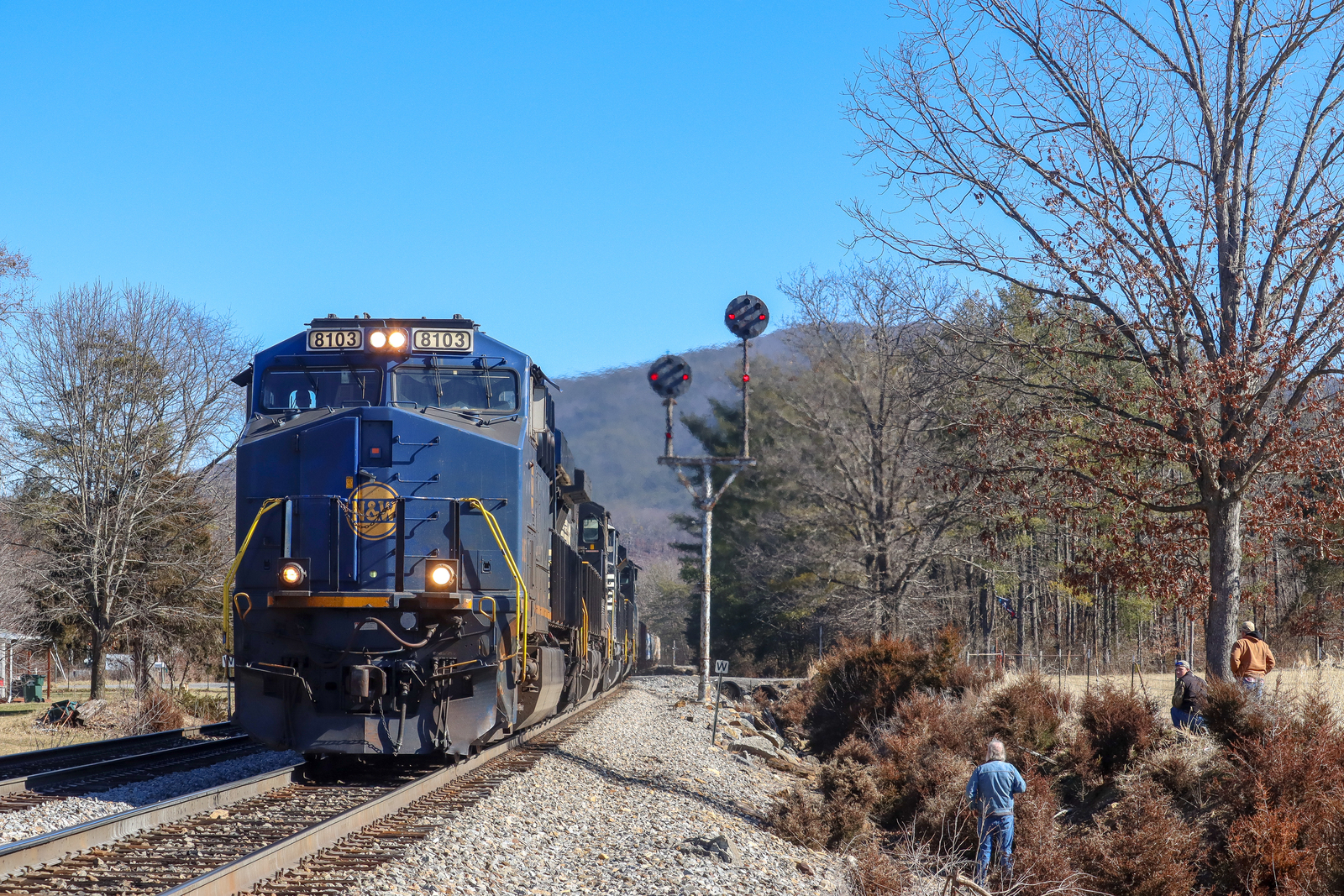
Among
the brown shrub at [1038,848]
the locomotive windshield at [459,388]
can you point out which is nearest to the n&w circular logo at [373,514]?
the locomotive windshield at [459,388]

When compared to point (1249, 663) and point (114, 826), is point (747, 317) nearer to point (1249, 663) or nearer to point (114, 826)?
point (1249, 663)

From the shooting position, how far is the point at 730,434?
52.0m

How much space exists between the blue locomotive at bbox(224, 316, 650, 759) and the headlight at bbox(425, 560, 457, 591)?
0.06 ft

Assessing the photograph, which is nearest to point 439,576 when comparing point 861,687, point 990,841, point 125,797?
point 125,797

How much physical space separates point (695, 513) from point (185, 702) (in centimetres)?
3756

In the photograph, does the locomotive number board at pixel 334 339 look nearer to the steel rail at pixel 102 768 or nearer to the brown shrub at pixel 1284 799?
the steel rail at pixel 102 768

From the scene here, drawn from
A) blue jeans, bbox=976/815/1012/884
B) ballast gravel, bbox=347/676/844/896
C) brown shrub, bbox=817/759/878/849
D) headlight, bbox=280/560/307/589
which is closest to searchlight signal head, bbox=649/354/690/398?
ballast gravel, bbox=347/676/844/896

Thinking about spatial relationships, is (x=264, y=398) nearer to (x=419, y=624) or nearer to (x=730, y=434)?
(x=419, y=624)

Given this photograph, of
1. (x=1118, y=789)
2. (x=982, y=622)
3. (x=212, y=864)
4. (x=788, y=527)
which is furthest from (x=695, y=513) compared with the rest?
(x=212, y=864)

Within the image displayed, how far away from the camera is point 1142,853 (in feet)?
32.7

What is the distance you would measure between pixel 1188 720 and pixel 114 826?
40.9 feet

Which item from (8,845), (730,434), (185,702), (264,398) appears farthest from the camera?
(730,434)

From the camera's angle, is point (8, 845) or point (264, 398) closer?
point (8, 845)

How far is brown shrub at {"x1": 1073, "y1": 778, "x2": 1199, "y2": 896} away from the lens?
9695mm
